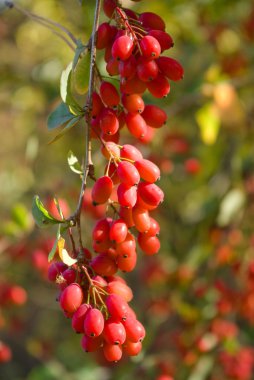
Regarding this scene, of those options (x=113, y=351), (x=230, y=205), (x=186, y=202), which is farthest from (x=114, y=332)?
(x=186, y=202)

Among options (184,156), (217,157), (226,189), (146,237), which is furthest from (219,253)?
(146,237)

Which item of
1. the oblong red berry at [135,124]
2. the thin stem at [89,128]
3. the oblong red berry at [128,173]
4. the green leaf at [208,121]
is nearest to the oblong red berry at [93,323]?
the thin stem at [89,128]

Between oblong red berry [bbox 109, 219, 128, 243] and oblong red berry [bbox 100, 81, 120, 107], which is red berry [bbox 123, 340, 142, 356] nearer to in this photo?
oblong red berry [bbox 109, 219, 128, 243]

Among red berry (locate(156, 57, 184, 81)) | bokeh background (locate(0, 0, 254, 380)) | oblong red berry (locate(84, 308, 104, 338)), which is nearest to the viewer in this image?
oblong red berry (locate(84, 308, 104, 338))

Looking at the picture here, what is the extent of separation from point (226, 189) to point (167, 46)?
1.59 m

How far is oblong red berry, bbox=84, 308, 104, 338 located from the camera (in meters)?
0.92

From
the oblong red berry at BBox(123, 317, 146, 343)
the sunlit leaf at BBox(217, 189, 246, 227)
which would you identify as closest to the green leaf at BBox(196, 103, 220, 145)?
the sunlit leaf at BBox(217, 189, 246, 227)

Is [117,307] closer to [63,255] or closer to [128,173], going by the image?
[63,255]

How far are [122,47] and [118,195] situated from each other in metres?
0.25

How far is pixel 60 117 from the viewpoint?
1.10m

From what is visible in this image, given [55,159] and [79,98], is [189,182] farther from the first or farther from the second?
[55,159]

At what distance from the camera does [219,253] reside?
96.0 inches

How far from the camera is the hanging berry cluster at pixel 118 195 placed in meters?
0.96

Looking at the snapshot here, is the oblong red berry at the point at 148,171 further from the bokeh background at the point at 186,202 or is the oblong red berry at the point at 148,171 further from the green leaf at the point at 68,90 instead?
the bokeh background at the point at 186,202
